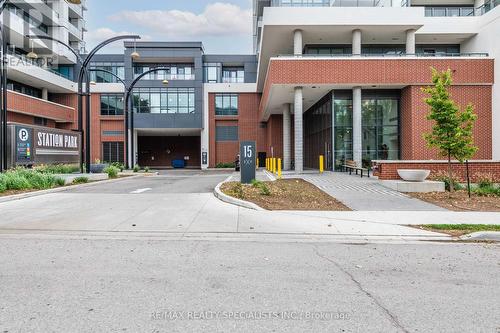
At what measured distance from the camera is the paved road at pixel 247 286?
3594mm

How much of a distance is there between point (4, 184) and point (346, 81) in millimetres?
18947

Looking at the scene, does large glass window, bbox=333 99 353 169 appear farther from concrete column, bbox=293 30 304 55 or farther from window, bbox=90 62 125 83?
window, bbox=90 62 125 83

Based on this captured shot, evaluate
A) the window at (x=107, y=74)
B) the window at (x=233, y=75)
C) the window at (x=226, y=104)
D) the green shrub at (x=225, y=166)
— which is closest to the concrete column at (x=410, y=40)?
the window at (x=226, y=104)

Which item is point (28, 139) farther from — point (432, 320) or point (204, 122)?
point (204, 122)

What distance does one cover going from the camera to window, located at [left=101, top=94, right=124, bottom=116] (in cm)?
4681

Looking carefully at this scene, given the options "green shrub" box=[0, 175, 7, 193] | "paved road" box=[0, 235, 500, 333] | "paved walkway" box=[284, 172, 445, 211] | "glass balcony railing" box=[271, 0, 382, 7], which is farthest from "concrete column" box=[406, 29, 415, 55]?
"green shrub" box=[0, 175, 7, 193]

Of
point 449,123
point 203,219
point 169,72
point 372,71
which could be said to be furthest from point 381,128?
point 169,72

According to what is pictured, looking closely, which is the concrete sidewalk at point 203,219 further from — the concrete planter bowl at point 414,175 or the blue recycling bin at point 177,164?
the blue recycling bin at point 177,164

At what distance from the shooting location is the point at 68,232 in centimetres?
787

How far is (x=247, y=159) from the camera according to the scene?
15742mm

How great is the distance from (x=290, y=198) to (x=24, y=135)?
16.9 m

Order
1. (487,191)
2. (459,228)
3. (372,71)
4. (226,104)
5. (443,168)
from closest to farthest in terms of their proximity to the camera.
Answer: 1. (459,228)
2. (487,191)
3. (443,168)
4. (372,71)
5. (226,104)

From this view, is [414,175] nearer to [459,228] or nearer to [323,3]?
[459,228]

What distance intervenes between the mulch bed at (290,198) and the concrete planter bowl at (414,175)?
3714 millimetres
